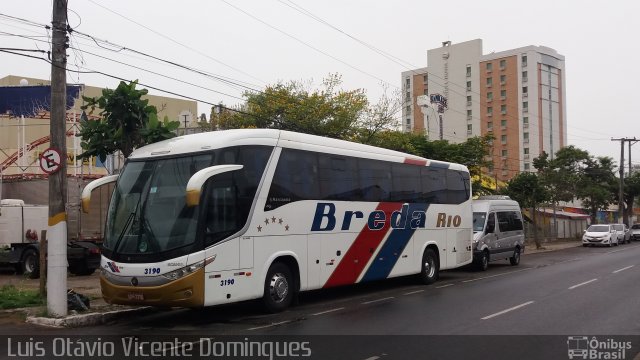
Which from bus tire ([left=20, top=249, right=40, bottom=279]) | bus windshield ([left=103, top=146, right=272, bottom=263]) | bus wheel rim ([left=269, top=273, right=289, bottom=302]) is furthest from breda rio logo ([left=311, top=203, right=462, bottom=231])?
bus tire ([left=20, top=249, right=40, bottom=279])

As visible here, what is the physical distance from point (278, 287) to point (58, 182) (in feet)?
15.3

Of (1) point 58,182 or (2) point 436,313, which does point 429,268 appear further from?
(1) point 58,182

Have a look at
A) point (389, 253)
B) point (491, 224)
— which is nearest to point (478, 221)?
point (491, 224)

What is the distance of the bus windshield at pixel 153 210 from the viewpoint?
1020 centimetres

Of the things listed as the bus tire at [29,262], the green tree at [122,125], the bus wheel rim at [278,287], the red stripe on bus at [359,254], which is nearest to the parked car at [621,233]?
the red stripe on bus at [359,254]

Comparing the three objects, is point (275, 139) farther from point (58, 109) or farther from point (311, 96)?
point (311, 96)

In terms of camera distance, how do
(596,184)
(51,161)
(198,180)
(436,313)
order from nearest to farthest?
(198,180) → (51,161) → (436,313) → (596,184)

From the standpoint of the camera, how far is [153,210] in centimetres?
1045

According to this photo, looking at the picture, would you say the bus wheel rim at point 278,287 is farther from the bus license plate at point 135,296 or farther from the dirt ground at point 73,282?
the dirt ground at point 73,282

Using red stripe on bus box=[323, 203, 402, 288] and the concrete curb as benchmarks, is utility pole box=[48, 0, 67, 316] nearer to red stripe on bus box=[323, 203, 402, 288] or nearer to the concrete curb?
the concrete curb

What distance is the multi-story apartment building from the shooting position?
303 feet

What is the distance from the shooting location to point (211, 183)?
1047cm

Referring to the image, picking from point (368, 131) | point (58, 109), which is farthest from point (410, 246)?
point (368, 131)

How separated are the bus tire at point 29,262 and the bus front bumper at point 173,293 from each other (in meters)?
11.3
